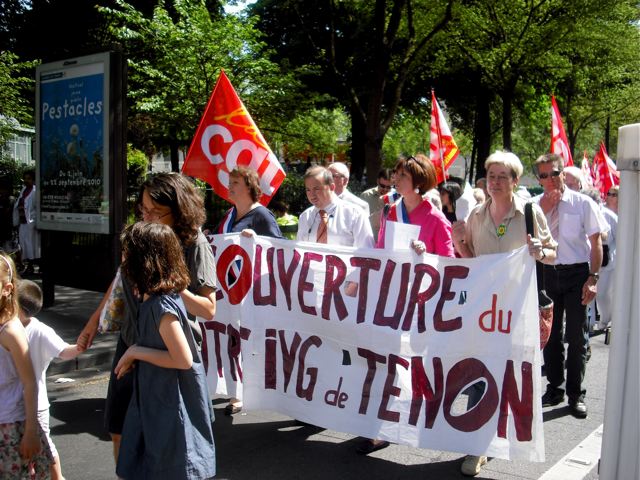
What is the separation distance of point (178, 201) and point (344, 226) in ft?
6.58

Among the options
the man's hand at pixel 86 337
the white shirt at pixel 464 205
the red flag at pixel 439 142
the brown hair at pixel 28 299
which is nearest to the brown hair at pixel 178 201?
the man's hand at pixel 86 337

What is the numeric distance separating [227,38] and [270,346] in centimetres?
1324

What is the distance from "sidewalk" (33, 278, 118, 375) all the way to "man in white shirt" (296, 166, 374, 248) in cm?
266

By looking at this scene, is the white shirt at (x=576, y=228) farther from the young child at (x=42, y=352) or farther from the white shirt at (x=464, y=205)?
the young child at (x=42, y=352)

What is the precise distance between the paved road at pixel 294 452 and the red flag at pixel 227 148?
1950 millimetres

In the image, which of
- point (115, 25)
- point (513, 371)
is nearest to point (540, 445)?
point (513, 371)

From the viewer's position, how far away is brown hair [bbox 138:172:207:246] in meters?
3.89

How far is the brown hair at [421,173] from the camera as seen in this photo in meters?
5.13

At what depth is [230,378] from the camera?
5.58 metres

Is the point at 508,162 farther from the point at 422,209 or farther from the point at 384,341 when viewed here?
the point at 384,341

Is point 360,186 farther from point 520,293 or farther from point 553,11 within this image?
point 520,293

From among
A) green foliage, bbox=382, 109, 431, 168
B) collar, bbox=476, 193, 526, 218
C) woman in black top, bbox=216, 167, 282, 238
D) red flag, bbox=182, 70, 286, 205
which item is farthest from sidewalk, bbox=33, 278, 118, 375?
green foliage, bbox=382, 109, 431, 168

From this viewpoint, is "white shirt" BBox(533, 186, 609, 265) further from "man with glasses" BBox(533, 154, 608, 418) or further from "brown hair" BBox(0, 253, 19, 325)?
"brown hair" BBox(0, 253, 19, 325)

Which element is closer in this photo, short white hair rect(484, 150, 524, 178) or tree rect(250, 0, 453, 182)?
short white hair rect(484, 150, 524, 178)
